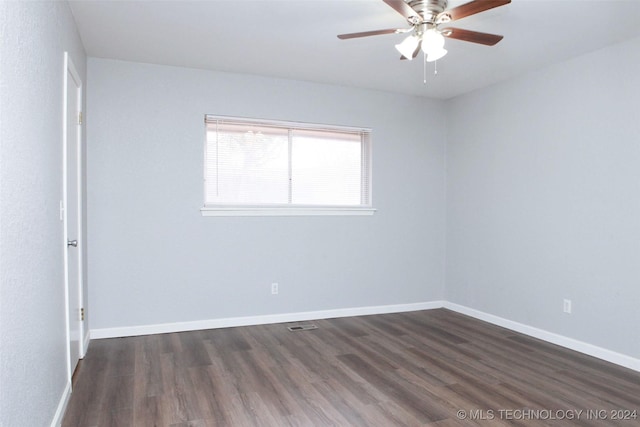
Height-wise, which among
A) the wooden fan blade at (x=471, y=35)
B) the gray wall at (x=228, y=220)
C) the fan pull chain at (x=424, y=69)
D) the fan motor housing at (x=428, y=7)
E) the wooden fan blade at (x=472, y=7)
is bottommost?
the gray wall at (x=228, y=220)

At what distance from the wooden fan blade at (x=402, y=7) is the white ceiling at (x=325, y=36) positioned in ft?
1.17

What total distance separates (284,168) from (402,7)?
2.35 meters

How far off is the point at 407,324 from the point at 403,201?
1.38 meters

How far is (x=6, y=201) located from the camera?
1.45 meters

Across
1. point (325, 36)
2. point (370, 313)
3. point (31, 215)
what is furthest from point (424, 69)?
point (31, 215)

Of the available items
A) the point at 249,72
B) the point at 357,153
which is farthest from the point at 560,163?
the point at 249,72

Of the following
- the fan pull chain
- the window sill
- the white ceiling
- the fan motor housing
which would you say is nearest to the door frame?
the white ceiling

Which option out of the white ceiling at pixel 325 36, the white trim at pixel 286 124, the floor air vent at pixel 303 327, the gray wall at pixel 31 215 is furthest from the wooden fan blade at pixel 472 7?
the floor air vent at pixel 303 327

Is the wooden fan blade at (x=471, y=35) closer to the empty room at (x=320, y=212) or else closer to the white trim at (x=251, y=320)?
the empty room at (x=320, y=212)

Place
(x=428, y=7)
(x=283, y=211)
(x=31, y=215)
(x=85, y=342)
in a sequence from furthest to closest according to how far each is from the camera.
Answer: (x=283, y=211), (x=85, y=342), (x=428, y=7), (x=31, y=215)

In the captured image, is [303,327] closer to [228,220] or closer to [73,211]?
[228,220]

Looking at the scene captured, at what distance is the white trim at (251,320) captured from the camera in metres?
3.81

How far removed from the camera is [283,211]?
435cm

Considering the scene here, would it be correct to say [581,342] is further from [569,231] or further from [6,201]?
[6,201]
